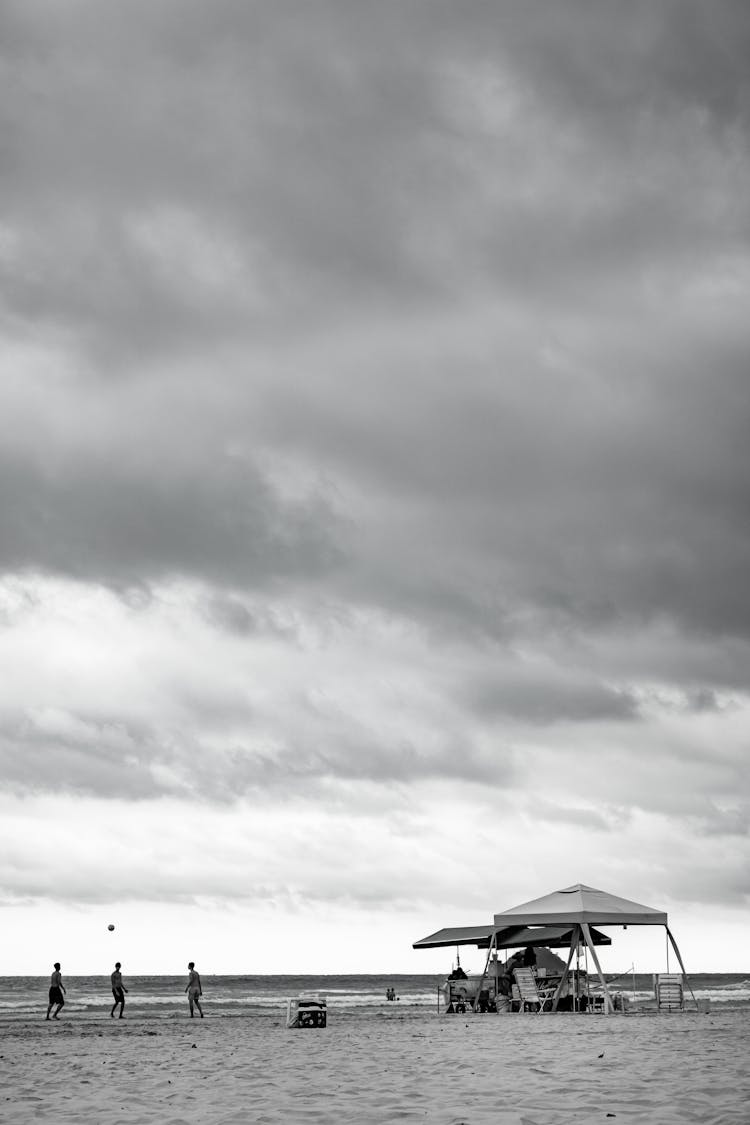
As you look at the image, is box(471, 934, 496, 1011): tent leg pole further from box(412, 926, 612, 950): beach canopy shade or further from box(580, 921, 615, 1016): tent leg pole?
box(580, 921, 615, 1016): tent leg pole

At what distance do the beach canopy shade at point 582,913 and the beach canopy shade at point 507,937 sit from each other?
2.30m

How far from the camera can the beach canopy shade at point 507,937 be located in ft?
94.5

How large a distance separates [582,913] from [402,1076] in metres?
13.2

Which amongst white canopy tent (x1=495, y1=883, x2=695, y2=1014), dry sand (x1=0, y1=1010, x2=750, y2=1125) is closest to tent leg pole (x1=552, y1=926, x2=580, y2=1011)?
white canopy tent (x1=495, y1=883, x2=695, y2=1014)

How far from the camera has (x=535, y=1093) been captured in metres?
10.2

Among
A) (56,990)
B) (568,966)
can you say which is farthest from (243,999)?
(568,966)

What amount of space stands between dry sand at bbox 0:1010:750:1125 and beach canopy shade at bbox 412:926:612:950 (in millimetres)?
7211

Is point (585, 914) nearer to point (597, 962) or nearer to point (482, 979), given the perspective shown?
point (597, 962)

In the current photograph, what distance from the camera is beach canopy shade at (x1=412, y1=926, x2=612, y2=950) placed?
94.5ft

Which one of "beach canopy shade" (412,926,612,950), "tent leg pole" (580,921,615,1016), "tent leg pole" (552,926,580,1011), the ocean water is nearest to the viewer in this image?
"tent leg pole" (580,921,615,1016)

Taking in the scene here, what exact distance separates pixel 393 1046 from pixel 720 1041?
15.7 feet

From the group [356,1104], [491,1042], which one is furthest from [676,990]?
[356,1104]

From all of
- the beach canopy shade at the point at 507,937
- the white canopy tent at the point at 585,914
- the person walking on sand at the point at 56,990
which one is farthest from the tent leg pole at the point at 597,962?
the person walking on sand at the point at 56,990

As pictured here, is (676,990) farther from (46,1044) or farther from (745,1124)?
(745,1124)
